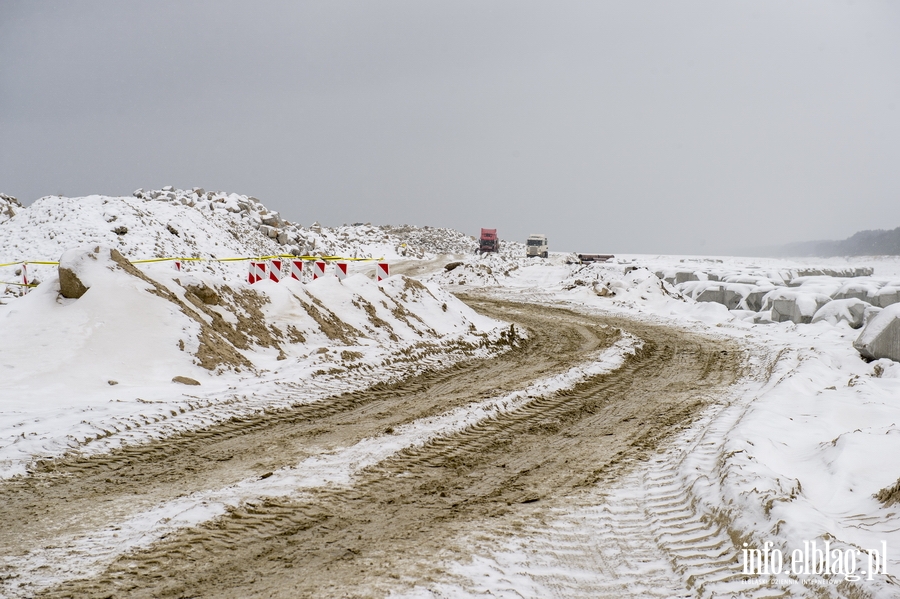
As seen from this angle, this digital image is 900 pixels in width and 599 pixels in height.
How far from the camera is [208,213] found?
31.9 metres

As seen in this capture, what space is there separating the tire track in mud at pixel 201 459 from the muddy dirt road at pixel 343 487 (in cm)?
2

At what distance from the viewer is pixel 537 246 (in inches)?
2168

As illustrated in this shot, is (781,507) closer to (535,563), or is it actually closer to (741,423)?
(535,563)

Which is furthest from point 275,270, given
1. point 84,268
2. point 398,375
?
point 398,375

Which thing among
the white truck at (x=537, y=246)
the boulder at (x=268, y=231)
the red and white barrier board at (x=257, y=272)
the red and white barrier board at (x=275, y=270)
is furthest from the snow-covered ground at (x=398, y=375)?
the white truck at (x=537, y=246)

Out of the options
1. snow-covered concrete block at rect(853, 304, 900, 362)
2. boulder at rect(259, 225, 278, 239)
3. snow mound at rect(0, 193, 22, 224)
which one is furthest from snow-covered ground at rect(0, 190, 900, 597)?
boulder at rect(259, 225, 278, 239)

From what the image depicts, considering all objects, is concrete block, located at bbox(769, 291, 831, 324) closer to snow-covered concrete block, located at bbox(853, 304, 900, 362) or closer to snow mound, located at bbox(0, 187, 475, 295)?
snow-covered concrete block, located at bbox(853, 304, 900, 362)

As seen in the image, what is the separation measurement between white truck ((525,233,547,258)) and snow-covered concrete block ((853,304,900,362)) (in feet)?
138

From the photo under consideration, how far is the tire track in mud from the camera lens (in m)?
4.66

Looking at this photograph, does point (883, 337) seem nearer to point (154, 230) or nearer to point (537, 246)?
point (154, 230)

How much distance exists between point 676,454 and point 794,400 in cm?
349

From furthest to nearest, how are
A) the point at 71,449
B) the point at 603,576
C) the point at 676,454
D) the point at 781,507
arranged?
the point at 676,454, the point at 71,449, the point at 781,507, the point at 603,576

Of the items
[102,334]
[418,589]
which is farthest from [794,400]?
[102,334]

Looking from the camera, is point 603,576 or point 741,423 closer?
point 603,576
